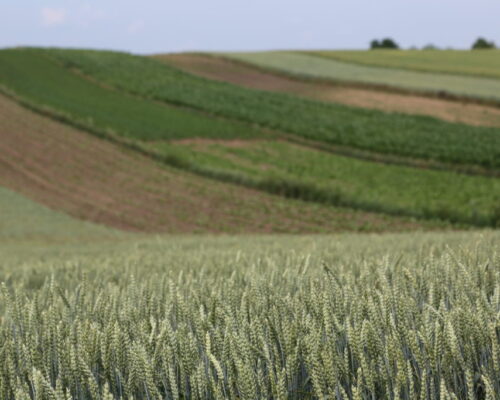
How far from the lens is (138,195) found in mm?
28703

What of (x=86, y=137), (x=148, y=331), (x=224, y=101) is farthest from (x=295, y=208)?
(x=148, y=331)

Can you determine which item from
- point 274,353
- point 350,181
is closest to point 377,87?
point 350,181

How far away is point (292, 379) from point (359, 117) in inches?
1642

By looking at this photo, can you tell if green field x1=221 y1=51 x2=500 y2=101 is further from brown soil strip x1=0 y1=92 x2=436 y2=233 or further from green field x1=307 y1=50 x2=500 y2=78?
brown soil strip x1=0 y1=92 x2=436 y2=233

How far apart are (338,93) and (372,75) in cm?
689

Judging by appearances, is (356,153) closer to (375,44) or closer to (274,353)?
(274,353)

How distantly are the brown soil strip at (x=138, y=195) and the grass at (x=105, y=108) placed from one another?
11.6ft

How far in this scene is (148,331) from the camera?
9.82 feet

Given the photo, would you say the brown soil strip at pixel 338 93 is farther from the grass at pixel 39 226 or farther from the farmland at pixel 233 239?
the grass at pixel 39 226

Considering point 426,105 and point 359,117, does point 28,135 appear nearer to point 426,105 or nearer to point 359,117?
point 359,117

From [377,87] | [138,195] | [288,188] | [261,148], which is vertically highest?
[377,87]

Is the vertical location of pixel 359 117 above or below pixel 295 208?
above

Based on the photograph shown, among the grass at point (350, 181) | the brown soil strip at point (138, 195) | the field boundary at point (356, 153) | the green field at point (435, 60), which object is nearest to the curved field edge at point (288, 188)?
the grass at point (350, 181)

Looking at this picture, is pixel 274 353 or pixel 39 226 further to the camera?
pixel 39 226
